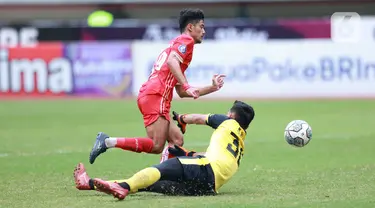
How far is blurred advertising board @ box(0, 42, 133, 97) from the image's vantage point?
27.3 metres

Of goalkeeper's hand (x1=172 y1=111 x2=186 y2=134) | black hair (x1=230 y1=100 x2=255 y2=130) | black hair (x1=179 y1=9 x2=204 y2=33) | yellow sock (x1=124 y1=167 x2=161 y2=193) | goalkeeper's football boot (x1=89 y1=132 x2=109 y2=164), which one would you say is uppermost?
black hair (x1=179 y1=9 x2=204 y2=33)

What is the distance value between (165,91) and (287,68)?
16365 mm

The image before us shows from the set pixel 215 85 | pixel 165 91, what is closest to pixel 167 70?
pixel 165 91

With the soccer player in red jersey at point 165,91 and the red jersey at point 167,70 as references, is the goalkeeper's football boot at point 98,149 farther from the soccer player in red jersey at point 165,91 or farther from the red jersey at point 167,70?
the red jersey at point 167,70

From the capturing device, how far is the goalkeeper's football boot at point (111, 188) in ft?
29.4

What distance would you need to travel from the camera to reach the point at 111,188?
8.99m

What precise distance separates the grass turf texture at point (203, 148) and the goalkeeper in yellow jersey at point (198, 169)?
6.4 inches

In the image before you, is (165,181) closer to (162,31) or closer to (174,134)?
(174,134)

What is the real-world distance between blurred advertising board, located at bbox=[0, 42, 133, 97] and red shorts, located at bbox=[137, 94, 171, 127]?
16471mm

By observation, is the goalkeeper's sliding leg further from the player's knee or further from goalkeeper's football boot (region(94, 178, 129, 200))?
the player's knee

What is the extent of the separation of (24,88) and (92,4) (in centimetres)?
1307

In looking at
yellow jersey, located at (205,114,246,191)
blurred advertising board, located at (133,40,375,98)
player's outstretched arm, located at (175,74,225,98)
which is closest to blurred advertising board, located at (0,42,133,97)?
blurred advertising board, located at (133,40,375,98)

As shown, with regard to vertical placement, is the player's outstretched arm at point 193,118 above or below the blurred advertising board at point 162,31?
below

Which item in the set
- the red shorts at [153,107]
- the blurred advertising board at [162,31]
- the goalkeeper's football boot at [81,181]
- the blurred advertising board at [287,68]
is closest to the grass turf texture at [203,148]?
the goalkeeper's football boot at [81,181]
